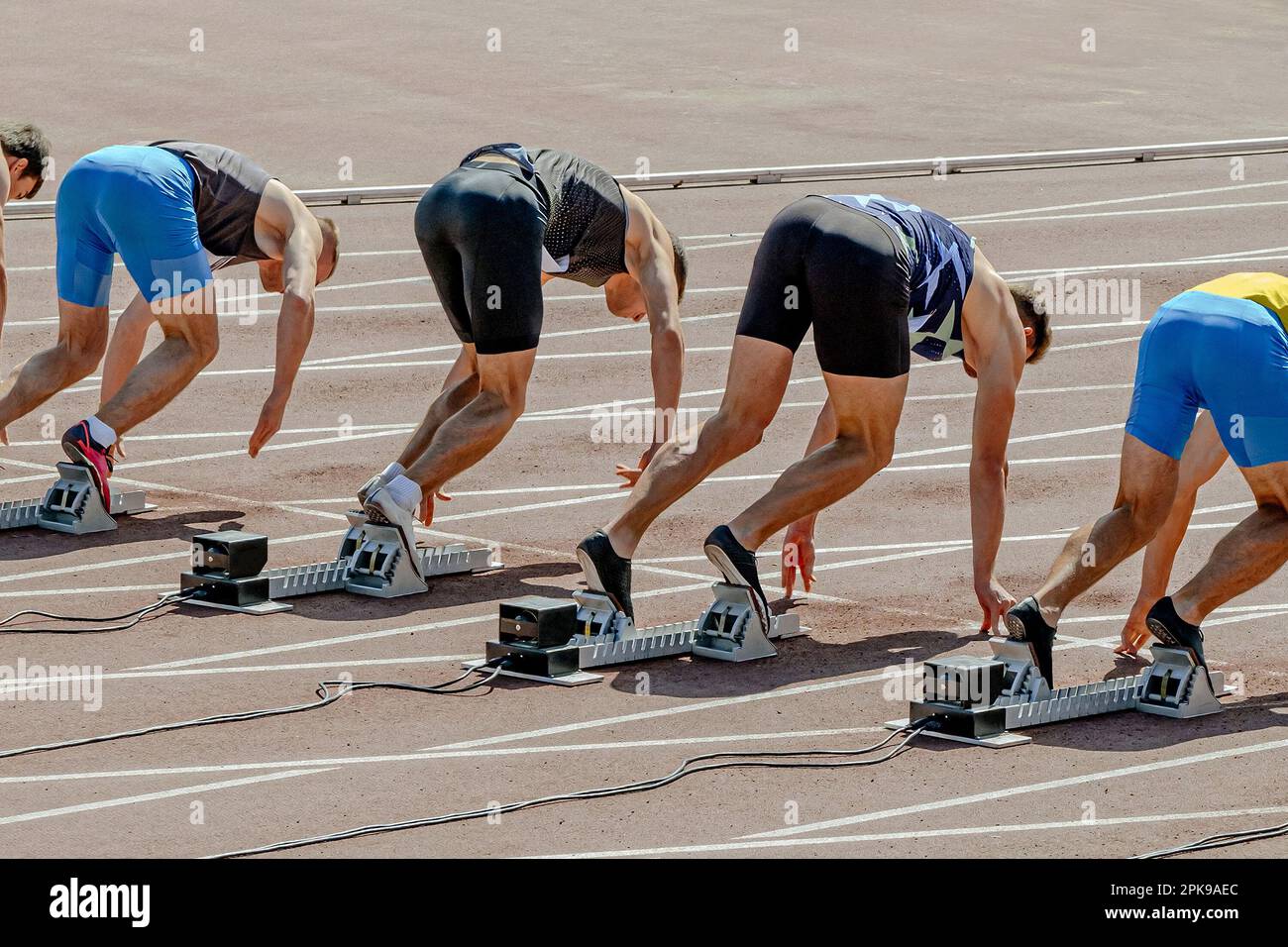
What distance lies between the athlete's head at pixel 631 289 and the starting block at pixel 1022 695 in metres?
3.18

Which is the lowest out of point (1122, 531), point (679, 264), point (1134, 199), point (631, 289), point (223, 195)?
point (1122, 531)

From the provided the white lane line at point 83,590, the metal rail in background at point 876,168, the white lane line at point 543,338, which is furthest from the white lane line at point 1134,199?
the white lane line at point 83,590

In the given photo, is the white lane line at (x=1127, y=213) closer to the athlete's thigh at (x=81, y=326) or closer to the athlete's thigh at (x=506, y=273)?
the athlete's thigh at (x=81, y=326)

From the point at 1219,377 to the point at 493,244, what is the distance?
3084 mm

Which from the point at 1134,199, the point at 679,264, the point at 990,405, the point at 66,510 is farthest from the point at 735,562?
the point at 1134,199

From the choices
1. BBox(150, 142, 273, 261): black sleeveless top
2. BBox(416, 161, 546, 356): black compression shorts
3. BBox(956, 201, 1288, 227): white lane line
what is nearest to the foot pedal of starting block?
BBox(416, 161, 546, 356): black compression shorts

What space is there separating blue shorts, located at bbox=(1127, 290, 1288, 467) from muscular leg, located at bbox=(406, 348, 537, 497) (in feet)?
9.00

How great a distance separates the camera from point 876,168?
20.6 meters

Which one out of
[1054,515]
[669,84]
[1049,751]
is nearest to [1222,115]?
[669,84]

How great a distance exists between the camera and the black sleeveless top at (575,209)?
930cm

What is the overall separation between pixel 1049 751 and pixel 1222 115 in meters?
19.5

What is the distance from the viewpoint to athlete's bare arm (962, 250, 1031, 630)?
8.45 meters

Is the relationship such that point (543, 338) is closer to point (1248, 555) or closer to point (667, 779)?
point (1248, 555)
